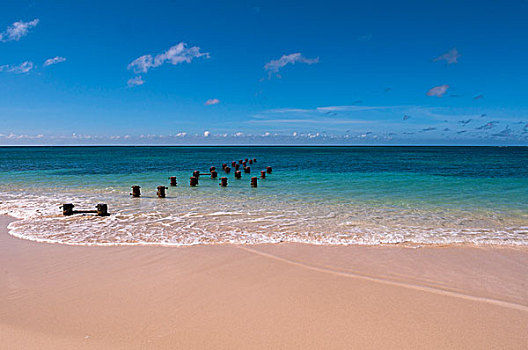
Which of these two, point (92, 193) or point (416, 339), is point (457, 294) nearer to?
point (416, 339)

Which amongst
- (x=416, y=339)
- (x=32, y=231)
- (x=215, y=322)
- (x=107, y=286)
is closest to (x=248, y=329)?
(x=215, y=322)

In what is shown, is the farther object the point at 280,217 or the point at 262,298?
the point at 280,217

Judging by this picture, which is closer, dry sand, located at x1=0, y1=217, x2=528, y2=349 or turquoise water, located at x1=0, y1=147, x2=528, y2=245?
dry sand, located at x1=0, y1=217, x2=528, y2=349

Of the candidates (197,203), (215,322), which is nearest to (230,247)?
(215,322)

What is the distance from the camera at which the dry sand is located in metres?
4.34

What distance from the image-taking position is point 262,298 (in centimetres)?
550

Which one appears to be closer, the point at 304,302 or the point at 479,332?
the point at 479,332

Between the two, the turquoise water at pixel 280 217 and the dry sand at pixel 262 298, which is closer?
the dry sand at pixel 262 298

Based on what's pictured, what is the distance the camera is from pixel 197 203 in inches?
596

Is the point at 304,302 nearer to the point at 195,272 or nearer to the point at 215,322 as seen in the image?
the point at 215,322

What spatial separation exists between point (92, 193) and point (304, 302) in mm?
16657

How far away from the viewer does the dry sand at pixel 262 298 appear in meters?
4.34

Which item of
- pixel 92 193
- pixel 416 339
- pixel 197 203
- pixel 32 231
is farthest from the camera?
pixel 92 193

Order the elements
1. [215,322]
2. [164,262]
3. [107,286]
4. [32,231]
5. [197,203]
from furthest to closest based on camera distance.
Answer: [197,203]
[32,231]
[164,262]
[107,286]
[215,322]
